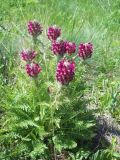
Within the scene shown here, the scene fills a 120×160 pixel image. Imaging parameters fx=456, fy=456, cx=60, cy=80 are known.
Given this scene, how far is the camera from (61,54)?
10.9 ft

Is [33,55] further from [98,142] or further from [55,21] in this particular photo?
[55,21]

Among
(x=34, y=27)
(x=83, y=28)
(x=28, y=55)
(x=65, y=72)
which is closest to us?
(x=65, y=72)

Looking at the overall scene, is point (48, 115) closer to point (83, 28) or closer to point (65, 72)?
point (65, 72)

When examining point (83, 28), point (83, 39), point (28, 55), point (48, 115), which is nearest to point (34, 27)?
point (28, 55)

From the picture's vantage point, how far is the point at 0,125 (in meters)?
3.57

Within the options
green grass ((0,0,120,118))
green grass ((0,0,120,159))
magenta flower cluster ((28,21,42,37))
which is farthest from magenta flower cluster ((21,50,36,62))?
green grass ((0,0,120,118))

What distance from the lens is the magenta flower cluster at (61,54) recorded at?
2.99 metres

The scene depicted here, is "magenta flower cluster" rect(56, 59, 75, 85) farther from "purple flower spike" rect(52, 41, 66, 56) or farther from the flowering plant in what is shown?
"purple flower spike" rect(52, 41, 66, 56)

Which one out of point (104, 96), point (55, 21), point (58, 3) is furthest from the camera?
point (58, 3)

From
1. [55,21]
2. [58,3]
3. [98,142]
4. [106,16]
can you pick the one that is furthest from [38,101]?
[58,3]

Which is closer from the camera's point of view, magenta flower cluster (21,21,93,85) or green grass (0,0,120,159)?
magenta flower cluster (21,21,93,85)

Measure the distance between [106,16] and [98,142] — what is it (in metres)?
3.17

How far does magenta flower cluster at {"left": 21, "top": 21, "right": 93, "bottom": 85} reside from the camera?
2.99 meters

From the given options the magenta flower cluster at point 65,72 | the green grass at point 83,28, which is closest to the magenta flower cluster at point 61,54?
the magenta flower cluster at point 65,72
